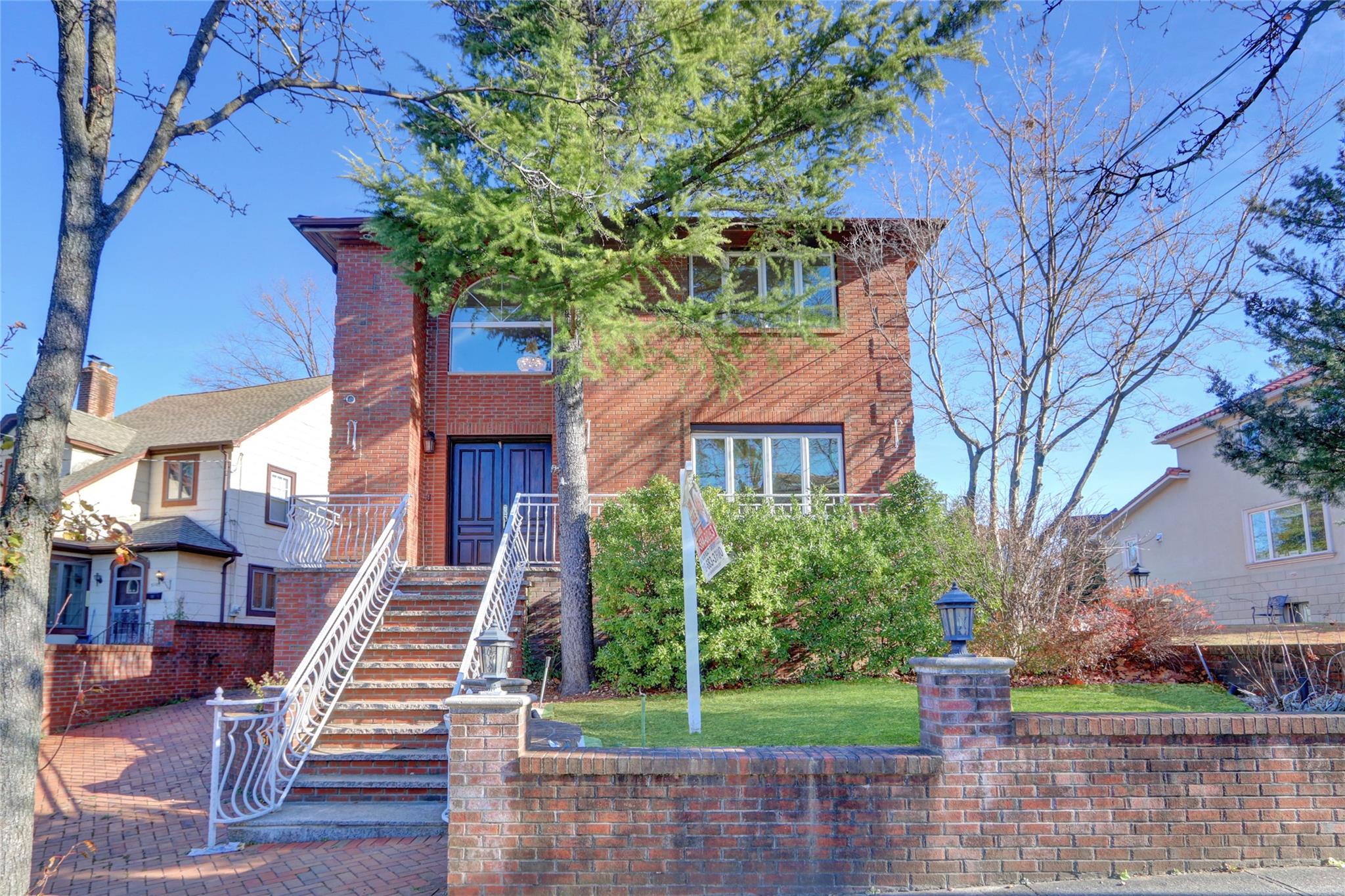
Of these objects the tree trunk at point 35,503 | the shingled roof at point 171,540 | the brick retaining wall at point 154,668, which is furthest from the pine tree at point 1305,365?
the shingled roof at point 171,540

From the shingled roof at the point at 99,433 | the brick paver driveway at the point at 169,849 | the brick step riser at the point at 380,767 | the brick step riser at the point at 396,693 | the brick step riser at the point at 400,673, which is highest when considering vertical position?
the shingled roof at the point at 99,433

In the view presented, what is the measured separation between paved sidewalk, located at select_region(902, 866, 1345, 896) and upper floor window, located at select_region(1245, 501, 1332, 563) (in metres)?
12.4

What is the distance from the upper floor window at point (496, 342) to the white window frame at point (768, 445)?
9.51ft

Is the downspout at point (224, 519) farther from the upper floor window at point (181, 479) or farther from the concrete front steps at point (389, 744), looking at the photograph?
the concrete front steps at point (389, 744)

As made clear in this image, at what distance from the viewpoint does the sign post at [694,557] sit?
24.5 feet

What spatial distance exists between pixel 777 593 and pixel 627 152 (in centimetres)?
527

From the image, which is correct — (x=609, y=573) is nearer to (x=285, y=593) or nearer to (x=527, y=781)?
(x=285, y=593)

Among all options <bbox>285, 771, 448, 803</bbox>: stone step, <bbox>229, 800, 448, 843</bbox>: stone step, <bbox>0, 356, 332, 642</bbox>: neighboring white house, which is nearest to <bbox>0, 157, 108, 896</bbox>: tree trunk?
<bbox>229, 800, 448, 843</bbox>: stone step

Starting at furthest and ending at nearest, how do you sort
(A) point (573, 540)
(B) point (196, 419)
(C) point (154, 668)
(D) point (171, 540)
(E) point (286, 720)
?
1. (B) point (196, 419)
2. (D) point (171, 540)
3. (C) point (154, 668)
4. (A) point (573, 540)
5. (E) point (286, 720)

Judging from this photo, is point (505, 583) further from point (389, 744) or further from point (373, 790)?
point (373, 790)

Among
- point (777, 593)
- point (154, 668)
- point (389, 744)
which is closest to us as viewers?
point (389, 744)

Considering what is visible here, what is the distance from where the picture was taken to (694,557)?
824cm

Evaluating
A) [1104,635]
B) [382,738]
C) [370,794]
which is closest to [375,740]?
[382,738]

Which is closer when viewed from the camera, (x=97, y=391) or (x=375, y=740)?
(x=375, y=740)
